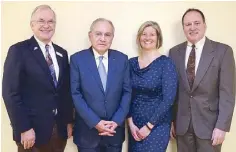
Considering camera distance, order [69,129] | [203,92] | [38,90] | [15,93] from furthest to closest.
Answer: [69,129] → [203,92] → [38,90] → [15,93]

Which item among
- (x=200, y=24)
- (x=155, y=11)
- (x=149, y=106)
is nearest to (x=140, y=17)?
(x=155, y=11)

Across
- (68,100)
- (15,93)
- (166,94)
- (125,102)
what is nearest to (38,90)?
(15,93)

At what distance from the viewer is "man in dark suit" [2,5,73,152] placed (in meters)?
2.15

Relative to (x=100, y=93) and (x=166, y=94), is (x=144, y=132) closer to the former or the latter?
(x=166, y=94)

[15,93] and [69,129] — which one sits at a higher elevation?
[15,93]

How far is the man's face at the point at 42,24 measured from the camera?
2.31 m

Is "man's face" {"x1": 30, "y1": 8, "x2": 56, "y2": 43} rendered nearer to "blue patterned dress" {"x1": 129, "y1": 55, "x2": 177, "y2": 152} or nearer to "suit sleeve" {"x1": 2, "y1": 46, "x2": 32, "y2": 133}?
"suit sleeve" {"x1": 2, "y1": 46, "x2": 32, "y2": 133}

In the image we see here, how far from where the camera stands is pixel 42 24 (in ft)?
7.57

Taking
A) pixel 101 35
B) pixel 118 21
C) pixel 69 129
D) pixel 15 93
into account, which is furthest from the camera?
pixel 118 21

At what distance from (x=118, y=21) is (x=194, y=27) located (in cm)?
72

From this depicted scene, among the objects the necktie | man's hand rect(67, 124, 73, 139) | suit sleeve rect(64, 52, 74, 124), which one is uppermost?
the necktie

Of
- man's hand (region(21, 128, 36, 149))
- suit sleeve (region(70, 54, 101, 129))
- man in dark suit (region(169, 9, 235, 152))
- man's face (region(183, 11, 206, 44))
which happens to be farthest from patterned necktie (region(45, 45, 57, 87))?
man's face (region(183, 11, 206, 44))

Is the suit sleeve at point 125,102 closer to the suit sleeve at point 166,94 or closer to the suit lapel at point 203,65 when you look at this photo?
the suit sleeve at point 166,94

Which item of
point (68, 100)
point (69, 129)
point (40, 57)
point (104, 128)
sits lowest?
point (69, 129)
